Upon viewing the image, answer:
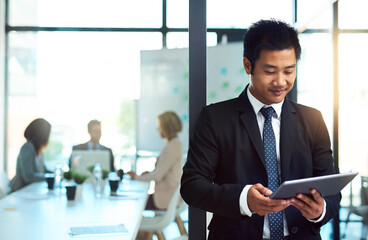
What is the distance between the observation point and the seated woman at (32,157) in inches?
185

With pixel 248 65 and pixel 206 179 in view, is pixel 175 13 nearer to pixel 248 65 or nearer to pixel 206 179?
pixel 248 65

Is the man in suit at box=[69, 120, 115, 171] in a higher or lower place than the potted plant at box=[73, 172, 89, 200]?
higher

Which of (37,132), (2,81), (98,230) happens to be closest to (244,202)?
(98,230)

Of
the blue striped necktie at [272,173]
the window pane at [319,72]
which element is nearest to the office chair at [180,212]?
the window pane at [319,72]

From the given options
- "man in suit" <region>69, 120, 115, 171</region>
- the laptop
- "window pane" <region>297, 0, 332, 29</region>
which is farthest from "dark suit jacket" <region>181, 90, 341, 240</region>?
"man in suit" <region>69, 120, 115, 171</region>

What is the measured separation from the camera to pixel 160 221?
4020mm

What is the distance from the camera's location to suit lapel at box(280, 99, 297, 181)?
5.46 feet

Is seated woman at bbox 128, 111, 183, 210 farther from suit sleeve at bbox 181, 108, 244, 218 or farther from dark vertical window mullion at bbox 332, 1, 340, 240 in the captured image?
suit sleeve at bbox 181, 108, 244, 218

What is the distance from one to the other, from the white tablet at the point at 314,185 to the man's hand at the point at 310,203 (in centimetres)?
2

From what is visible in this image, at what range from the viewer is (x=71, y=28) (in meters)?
6.21

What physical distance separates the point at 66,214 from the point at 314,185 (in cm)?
200

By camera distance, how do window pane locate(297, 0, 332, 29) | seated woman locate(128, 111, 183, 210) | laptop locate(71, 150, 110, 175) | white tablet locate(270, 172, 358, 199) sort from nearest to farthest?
white tablet locate(270, 172, 358, 199) < window pane locate(297, 0, 332, 29) < seated woman locate(128, 111, 183, 210) < laptop locate(71, 150, 110, 175)

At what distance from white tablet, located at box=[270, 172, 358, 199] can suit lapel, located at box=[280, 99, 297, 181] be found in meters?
0.17

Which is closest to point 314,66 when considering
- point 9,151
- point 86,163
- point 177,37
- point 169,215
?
point 169,215
